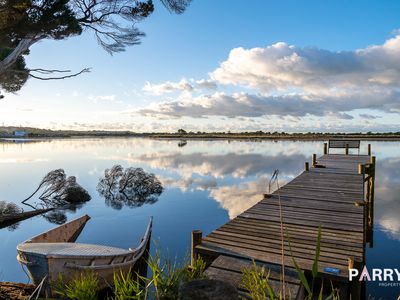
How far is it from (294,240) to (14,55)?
1072cm

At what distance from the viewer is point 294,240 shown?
692 centimetres

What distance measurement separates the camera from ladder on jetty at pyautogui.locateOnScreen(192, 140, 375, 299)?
517 centimetres

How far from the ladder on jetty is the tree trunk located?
8.85 meters

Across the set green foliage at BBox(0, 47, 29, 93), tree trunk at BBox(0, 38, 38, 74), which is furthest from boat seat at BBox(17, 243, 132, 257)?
green foliage at BBox(0, 47, 29, 93)

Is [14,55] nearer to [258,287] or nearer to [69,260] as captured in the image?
[69,260]

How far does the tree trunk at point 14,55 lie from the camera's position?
10453 mm

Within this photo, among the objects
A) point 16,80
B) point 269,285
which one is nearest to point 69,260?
point 269,285

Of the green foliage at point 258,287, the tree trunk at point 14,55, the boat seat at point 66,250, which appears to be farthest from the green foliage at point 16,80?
the green foliage at point 258,287

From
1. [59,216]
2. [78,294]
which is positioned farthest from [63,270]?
[59,216]

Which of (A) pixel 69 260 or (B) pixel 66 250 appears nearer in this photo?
(A) pixel 69 260

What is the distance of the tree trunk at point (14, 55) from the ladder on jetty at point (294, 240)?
8.85 m

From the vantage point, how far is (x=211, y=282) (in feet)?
11.4

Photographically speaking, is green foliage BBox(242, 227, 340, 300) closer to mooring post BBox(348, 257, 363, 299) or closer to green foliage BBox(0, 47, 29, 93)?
mooring post BBox(348, 257, 363, 299)

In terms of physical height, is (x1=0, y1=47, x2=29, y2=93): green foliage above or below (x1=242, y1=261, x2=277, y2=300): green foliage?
above
